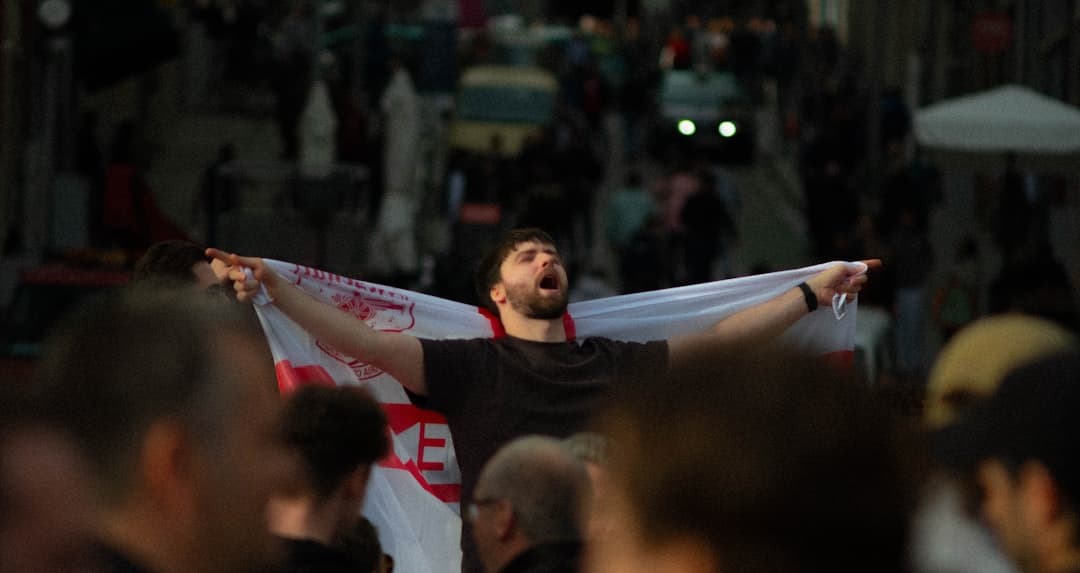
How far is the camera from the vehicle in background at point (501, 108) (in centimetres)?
3203

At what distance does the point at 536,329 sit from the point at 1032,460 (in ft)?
12.6

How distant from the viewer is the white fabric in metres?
18.2

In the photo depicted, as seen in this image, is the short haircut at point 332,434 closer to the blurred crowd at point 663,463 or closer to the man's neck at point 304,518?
the man's neck at point 304,518

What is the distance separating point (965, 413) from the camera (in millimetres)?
3043

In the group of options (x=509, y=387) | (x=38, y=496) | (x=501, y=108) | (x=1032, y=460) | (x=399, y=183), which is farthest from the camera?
(x=501, y=108)

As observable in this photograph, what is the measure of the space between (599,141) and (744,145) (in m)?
2.60

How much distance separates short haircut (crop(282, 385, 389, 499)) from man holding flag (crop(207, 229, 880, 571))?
1719 millimetres

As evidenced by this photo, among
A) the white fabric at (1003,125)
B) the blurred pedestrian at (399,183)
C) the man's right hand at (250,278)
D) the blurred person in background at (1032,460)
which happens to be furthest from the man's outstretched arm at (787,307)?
the blurred pedestrian at (399,183)

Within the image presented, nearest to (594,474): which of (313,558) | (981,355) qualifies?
(313,558)

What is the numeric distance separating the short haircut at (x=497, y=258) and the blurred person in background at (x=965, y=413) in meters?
2.48

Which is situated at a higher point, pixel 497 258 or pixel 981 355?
pixel 981 355

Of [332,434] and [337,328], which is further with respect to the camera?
[337,328]

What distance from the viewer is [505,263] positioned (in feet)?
22.1

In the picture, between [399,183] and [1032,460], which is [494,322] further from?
[399,183]
